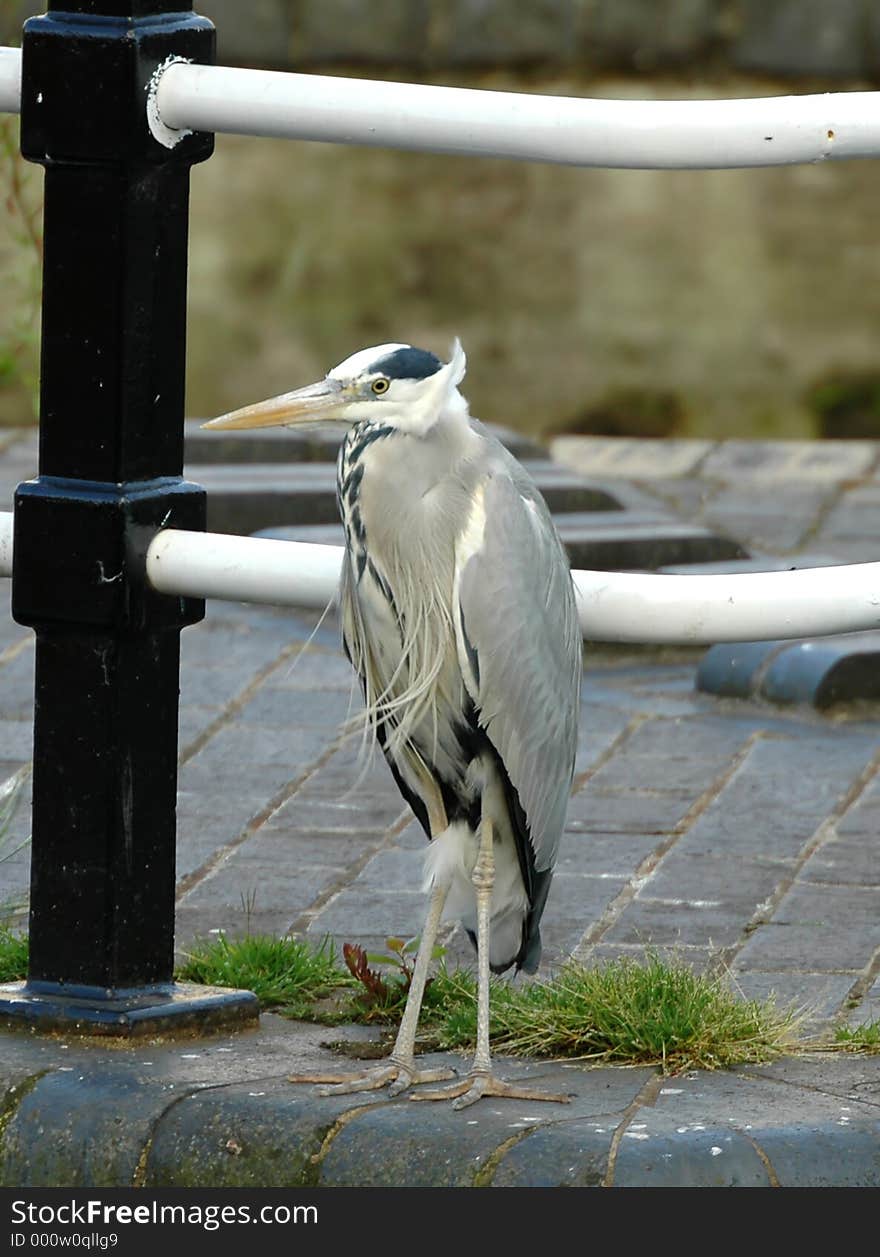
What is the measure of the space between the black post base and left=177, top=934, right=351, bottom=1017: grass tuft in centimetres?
20

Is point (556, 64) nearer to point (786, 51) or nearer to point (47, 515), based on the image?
point (786, 51)

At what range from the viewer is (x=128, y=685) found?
2947 millimetres

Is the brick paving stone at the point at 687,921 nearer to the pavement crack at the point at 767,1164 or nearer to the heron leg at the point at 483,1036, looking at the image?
the heron leg at the point at 483,1036

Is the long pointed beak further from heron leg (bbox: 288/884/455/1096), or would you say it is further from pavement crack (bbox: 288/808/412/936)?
pavement crack (bbox: 288/808/412/936)

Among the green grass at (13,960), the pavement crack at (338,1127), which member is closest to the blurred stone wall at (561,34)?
the green grass at (13,960)

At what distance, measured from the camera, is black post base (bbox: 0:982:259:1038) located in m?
2.99

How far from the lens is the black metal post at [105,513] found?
2852 millimetres

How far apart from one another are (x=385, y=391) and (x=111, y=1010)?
875 millimetres

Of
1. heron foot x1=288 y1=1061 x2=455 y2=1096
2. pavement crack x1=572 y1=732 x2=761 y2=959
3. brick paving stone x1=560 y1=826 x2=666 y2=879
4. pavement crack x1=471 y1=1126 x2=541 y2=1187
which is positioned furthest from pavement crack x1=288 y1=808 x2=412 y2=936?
Answer: pavement crack x1=471 y1=1126 x2=541 y2=1187

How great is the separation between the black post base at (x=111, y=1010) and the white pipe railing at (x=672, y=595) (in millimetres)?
549

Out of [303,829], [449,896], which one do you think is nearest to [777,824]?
[303,829]

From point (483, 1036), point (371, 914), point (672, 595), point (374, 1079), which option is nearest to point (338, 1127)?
point (374, 1079)

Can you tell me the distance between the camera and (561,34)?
817 centimetres

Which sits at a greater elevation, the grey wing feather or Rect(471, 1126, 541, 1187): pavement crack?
the grey wing feather
